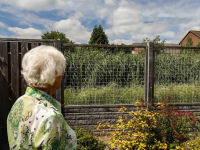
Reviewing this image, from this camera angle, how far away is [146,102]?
3.53 metres

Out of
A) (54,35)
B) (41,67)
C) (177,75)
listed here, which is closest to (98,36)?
(54,35)

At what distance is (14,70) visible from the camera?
121 inches

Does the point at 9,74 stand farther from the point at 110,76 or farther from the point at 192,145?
the point at 192,145

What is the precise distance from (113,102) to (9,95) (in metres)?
2.12

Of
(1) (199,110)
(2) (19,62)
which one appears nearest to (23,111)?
(2) (19,62)

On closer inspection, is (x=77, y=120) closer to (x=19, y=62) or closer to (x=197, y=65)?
(x=19, y=62)

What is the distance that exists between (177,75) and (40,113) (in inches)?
149

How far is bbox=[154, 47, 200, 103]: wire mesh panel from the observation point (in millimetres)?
3834

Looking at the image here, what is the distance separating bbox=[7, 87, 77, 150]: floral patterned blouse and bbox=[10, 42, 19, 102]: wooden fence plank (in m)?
2.31

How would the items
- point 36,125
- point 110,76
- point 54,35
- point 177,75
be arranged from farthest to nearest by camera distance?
point 54,35
point 177,75
point 110,76
point 36,125

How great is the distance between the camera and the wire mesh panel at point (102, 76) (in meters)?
3.58

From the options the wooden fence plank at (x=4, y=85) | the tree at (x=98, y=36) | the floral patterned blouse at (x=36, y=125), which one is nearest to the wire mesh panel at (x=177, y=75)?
the wooden fence plank at (x=4, y=85)

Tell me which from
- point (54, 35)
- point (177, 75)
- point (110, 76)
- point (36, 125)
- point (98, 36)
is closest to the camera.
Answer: point (36, 125)

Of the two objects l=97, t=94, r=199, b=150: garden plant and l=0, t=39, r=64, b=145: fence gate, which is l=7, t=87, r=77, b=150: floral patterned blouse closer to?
l=97, t=94, r=199, b=150: garden plant
